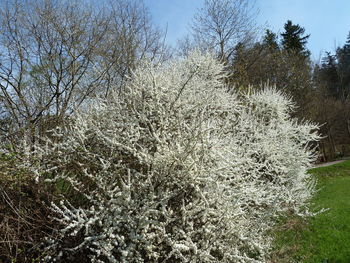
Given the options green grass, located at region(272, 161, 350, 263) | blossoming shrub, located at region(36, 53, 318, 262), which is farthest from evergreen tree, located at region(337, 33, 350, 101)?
blossoming shrub, located at region(36, 53, 318, 262)

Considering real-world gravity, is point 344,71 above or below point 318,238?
above

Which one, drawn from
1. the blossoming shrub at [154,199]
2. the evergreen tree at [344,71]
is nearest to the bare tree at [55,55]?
the blossoming shrub at [154,199]

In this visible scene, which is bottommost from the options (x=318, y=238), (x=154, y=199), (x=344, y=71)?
(x=318, y=238)

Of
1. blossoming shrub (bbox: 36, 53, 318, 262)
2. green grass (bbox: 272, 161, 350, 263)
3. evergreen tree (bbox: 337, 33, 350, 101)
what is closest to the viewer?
blossoming shrub (bbox: 36, 53, 318, 262)

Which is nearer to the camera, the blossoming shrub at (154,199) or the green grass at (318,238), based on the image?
the blossoming shrub at (154,199)

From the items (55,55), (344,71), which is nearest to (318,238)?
(55,55)

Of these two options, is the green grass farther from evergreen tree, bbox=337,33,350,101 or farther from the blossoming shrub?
evergreen tree, bbox=337,33,350,101

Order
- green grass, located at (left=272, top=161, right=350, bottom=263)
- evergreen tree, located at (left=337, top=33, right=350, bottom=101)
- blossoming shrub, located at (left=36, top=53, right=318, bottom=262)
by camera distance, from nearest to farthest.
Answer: blossoming shrub, located at (left=36, top=53, right=318, bottom=262) → green grass, located at (left=272, top=161, right=350, bottom=263) → evergreen tree, located at (left=337, top=33, right=350, bottom=101)

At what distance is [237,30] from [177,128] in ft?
44.5

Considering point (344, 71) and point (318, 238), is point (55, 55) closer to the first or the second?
point (318, 238)

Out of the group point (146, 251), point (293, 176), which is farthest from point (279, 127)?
point (146, 251)

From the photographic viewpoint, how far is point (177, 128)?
375 cm

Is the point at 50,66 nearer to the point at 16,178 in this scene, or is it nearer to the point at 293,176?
the point at 16,178

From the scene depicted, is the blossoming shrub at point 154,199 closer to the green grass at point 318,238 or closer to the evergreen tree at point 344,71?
the green grass at point 318,238
